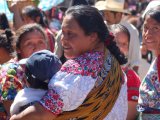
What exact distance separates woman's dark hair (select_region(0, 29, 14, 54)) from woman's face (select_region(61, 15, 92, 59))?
4.59ft

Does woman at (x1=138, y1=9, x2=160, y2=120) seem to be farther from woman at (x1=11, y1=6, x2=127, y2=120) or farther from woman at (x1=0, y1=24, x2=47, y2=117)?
woman at (x1=0, y1=24, x2=47, y2=117)

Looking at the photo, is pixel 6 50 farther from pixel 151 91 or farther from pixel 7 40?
pixel 151 91

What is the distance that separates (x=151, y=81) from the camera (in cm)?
260

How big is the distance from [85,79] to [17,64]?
1017mm

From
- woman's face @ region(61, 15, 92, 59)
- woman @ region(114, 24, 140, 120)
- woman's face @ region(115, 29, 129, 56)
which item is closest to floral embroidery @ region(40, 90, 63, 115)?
woman's face @ region(61, 15, 92, 59)

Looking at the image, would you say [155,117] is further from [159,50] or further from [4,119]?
[4,119]

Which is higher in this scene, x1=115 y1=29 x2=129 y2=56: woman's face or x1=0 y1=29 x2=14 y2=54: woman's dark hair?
x1=0 y1=29 x2=14 y2=54: woman's dark hair

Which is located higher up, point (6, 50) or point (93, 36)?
point (93, 36)

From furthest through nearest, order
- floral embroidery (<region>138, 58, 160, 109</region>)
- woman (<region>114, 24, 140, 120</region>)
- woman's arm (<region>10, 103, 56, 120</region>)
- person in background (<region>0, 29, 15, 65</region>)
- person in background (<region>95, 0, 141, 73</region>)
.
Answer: person in background (<region>95, 0, 141, 73</region>) < person in background (<region>0, 29, 15, 65</region>) < woman (<region>114, 24, 140, 120</region>) < floral embroidery (<region>138, 58, 160, 109</region>) < woman's arm (<region>10, 103, 56, 120</region>)

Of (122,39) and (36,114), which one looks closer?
(36,114)

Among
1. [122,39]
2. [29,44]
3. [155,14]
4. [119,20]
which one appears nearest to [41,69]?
[155,14]

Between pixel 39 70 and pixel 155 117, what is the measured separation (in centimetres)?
90

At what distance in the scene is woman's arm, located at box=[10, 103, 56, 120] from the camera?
78.5 inches

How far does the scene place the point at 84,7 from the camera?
2.22 metres
